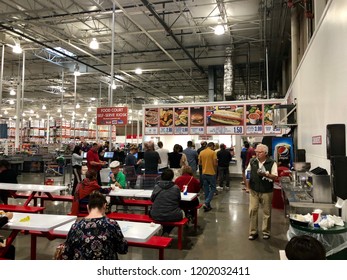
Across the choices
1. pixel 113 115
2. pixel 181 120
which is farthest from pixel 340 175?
pixel 181 120

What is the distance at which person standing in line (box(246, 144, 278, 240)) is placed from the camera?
4.29 meters

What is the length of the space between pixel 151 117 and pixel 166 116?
57 centimetres

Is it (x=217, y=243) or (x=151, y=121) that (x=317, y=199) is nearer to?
(x=217, y=243)

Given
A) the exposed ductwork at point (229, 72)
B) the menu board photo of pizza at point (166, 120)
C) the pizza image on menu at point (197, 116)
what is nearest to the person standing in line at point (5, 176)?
the menu board photo of pizza at point (166, 120)

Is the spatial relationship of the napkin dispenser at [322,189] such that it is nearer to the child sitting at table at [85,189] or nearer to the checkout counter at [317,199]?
the checkout counter at [317,199]

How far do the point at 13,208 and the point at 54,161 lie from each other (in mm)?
7139

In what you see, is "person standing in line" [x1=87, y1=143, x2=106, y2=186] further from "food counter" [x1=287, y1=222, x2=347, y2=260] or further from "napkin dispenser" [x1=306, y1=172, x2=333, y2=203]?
"food counter" [x1=287, y1=222, x2=347, y2=260]

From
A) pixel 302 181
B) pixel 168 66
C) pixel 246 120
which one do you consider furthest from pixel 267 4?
pixel 168 66

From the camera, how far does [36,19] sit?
27.8 feet

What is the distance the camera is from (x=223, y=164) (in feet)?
29.5

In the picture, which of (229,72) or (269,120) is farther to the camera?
(229,72)

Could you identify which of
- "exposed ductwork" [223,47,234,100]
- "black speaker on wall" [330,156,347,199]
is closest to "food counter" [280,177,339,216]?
"black speaker on wall" [330,156,347,199]

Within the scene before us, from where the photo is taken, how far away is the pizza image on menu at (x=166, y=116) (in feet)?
32.2

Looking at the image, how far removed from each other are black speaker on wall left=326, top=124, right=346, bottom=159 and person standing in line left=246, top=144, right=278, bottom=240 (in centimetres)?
115
